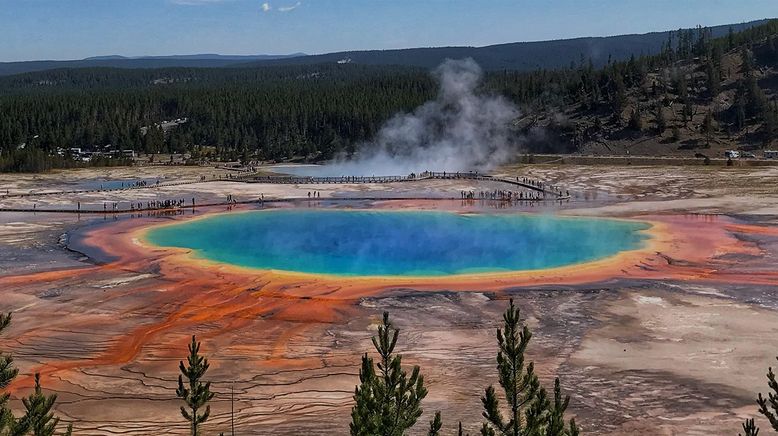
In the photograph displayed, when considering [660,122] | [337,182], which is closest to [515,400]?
[337,182]

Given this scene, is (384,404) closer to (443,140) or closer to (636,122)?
(636,122)

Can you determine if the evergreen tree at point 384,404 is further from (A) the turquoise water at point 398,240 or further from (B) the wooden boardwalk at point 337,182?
(B) the wooden boardwalk at point 337,182

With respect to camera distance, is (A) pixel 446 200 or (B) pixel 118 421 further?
(A) pixel 446 200

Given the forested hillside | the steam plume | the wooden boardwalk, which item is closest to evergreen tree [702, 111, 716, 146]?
the forested hillside

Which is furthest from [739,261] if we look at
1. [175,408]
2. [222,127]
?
[222,127]

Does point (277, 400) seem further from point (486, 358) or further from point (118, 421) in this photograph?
point (486, 358)

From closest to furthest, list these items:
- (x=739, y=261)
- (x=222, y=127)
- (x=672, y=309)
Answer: (x=672, y=309), (x=739, y=261), (x=222, y=127)
